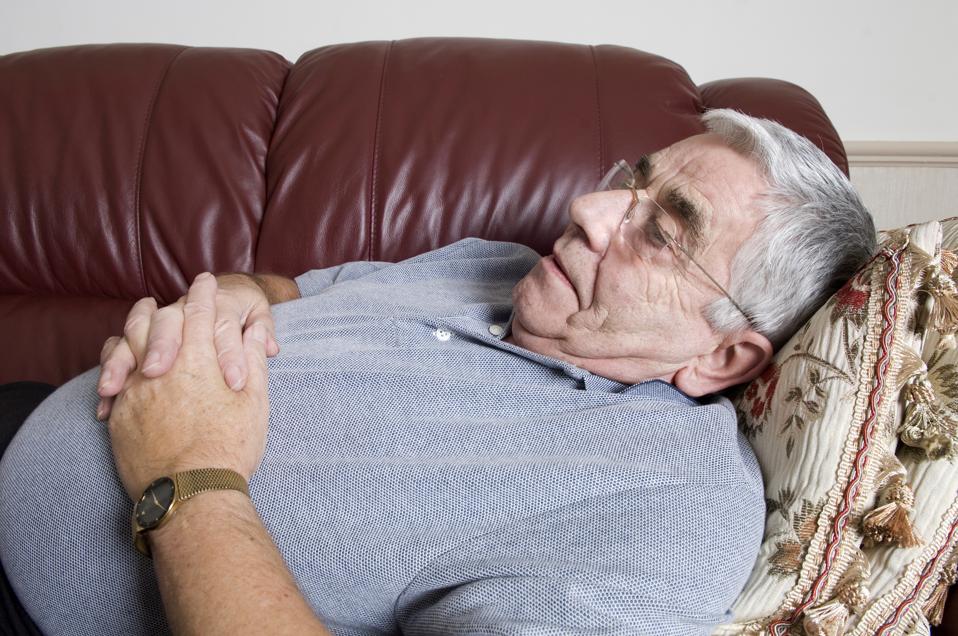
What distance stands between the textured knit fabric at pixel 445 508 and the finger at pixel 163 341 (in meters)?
0.13

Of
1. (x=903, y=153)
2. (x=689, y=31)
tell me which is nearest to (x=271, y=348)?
(x=689, y=31)

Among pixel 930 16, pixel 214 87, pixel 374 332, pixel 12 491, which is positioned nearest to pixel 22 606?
pixel 12 491

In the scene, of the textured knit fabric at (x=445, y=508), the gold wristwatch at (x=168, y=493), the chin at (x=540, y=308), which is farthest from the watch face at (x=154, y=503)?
the chin at (x=540, y=308)

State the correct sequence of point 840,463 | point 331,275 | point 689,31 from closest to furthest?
point 840,463 < point 331,275 < point 689,31

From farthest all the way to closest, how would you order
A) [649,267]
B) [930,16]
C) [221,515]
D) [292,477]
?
[930,16]
[649,267]
[292,477]
[221,515]

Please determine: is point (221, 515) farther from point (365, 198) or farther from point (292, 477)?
point (365, 198)

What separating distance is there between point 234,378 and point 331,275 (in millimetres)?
545

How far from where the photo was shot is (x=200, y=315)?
101cm

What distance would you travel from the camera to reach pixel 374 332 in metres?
1.18

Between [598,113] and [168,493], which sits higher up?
[598,113]

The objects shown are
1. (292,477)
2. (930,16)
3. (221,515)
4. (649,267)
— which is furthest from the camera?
(930,16)

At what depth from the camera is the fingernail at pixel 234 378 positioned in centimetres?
92

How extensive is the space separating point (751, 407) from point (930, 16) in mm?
1480

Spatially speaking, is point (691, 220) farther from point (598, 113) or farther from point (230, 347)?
point (230, 347)
